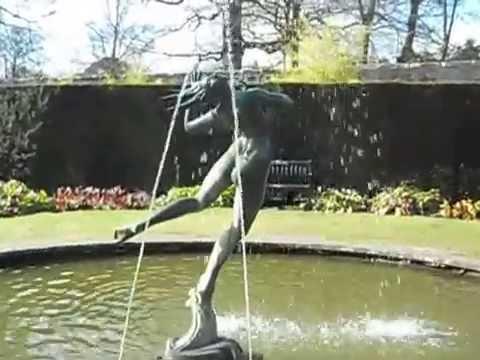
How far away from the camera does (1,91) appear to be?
15.0 metres

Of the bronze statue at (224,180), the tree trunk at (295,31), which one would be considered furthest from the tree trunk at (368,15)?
the bronze statue at (224,180)

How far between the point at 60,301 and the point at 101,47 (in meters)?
19.6

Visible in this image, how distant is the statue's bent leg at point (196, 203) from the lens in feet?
16.9

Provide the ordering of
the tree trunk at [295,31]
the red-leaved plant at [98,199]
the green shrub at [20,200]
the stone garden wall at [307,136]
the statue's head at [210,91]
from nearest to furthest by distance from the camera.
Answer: the statue's head at [210,91]
the green shrub at [20,200]
the red-leaved plant at [98,199]
the stone garden wall at [307,136]
the tree trunk at [295,31]

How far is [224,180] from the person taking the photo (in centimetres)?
541

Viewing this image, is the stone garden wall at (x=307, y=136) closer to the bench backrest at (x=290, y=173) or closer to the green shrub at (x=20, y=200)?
the bench backrest at (x=290, y=173)

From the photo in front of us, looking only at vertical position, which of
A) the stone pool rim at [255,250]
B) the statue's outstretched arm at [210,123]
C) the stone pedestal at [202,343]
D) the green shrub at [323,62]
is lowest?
the stone pool rim at [255,250]

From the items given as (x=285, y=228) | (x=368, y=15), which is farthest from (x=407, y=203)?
(x=368, y=15)

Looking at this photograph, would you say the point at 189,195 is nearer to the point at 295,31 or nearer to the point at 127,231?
the point at 295,31

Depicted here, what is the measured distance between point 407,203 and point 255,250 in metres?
4.53

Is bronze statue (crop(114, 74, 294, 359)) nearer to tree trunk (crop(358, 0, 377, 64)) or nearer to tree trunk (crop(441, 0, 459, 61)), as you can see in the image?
tree trunk (crop(358, 0, 377, 64))

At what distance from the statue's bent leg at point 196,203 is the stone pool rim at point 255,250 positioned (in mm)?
3979

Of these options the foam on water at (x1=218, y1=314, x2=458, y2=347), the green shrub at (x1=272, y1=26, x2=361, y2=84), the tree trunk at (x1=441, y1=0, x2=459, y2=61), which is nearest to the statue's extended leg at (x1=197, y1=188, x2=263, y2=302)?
the foam on water at (x1=218, y1=314, x2=458, y2=347)

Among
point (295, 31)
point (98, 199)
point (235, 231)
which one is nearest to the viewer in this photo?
point (235, 231)
